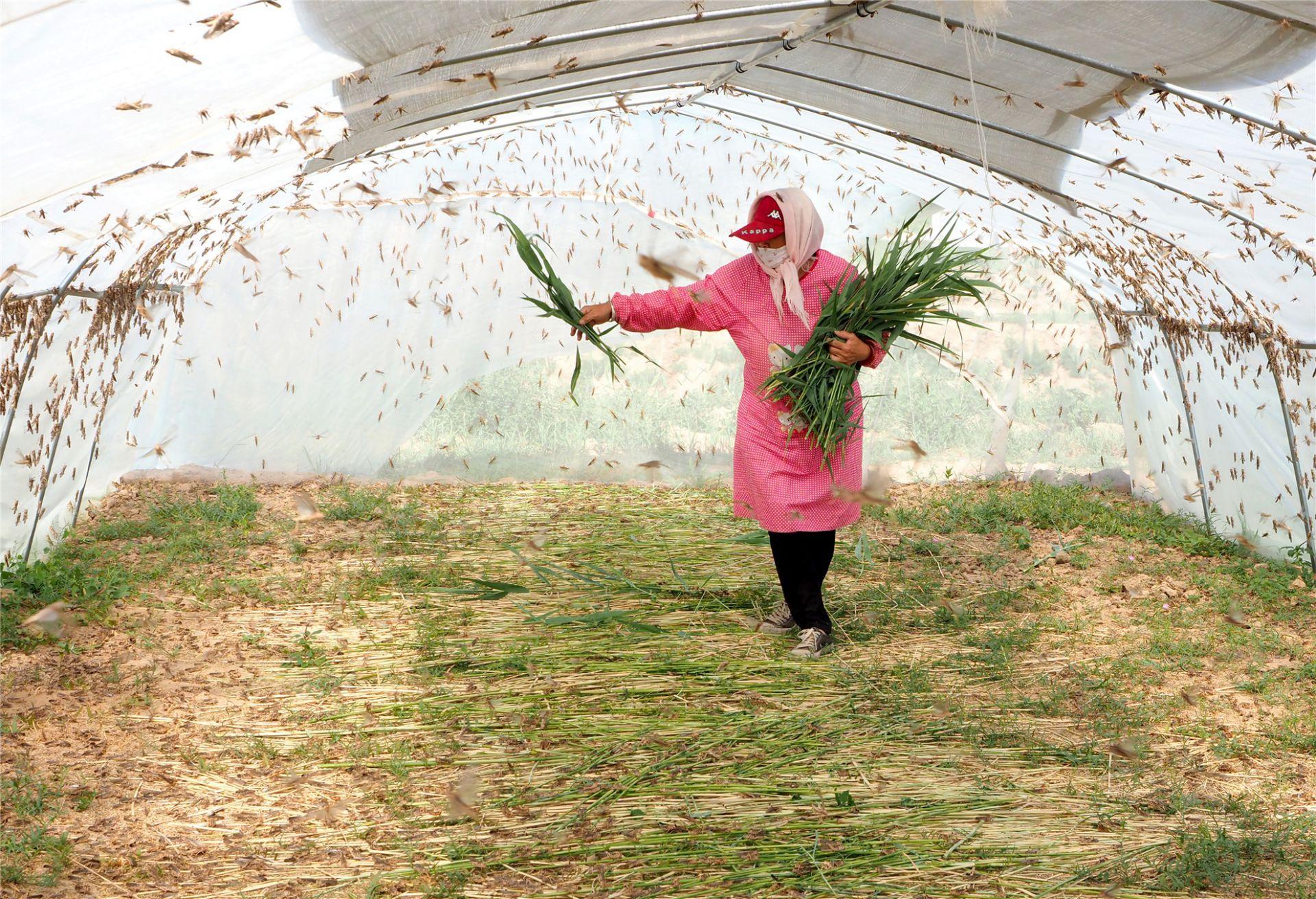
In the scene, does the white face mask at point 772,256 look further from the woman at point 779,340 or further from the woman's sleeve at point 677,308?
the woman's sleeve at point 677,308

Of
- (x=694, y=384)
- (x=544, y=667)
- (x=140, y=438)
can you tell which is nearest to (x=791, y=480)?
(x=544, y=667)

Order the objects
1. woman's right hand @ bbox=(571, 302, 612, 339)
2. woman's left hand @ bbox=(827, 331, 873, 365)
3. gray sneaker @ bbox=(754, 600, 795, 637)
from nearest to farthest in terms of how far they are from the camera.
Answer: woman's left hand @ bbox=(827, 331, 873, 365) < woman's right hand @ bbox=(571, 302, 612, 339) < gray sneaker @ bbox=(754, 600, 795, 637)

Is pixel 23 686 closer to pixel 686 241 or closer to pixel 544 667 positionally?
pixel 544 667

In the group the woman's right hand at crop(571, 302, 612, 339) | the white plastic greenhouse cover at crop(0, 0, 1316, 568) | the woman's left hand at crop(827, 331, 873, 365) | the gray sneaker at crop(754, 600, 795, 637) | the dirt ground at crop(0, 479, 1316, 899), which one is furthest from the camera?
the gray sneaker at crop(754, 600, 795, 637)

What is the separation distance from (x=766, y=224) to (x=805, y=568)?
1.18 m

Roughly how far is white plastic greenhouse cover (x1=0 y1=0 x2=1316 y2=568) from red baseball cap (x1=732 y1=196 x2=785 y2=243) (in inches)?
25.3

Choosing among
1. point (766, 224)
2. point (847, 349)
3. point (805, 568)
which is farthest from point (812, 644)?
point (766, 224)

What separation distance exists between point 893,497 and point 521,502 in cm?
234

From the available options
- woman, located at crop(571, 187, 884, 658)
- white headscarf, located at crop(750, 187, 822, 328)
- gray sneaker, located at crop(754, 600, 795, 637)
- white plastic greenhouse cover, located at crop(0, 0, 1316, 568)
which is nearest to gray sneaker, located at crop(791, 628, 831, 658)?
woman, located at crop(571, 187, 884, 658)

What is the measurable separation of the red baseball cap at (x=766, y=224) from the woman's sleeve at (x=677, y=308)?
197 millimetres

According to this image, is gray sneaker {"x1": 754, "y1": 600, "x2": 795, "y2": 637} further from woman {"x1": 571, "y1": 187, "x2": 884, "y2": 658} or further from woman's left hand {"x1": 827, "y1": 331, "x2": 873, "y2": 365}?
woman's left hand {"x1": 827, "y1": 331, "x2": 873, "y2": 365}

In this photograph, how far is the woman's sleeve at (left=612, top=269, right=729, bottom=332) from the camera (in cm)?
358

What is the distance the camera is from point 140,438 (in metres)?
6.58

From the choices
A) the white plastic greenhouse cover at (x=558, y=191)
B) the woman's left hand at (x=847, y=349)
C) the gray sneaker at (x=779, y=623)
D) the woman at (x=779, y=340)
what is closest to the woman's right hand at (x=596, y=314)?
the woman at (x=779, y=340)
